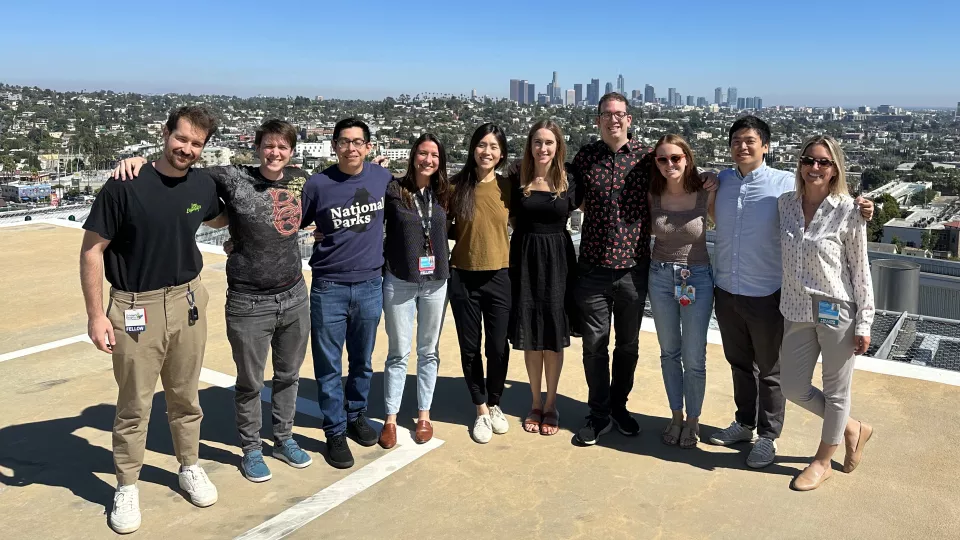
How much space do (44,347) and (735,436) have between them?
4804 mm

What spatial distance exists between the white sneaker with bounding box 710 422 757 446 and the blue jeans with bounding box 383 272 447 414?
4.90 feet

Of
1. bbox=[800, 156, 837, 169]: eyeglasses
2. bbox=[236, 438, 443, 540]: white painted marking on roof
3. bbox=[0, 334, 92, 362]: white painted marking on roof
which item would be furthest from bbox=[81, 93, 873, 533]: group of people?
bbox=[0, 334, 92, 362]: white painted marking on roof

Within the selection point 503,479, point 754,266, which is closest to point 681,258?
point 754,266

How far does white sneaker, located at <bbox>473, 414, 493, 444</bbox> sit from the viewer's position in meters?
3.88

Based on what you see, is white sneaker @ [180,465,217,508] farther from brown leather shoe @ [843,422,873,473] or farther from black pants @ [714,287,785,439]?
brown leather shoe @ [843,422,873,473]

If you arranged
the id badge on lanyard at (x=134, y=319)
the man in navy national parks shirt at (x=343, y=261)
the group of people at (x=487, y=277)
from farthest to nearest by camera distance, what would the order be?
the man in navy national parks shirt at (x=343, y=261) < the group of people at (x=487, y=277) < the id badge on lanyard at (x=134, y=319)

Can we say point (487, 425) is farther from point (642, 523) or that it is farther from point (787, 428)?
point (787, 428)

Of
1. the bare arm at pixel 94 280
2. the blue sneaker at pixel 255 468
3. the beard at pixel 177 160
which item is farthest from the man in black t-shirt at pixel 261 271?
the bare arm at pixel 94 280

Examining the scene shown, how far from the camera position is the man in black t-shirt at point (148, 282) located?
9.17ft

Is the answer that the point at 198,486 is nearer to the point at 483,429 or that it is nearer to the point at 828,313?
the point at 483,429

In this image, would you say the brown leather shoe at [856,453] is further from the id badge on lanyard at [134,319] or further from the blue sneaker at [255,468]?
the id badge on lanyard at [134,319]

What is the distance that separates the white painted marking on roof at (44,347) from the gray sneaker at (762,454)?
4671 millimetres

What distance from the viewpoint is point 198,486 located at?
3.20 metres

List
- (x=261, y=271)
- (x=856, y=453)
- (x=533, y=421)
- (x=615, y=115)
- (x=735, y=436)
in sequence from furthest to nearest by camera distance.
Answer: (x=533, y=421), (x=735, y=436), (x=615, y=115), (x=856, y=453), (x=261, y=271)
